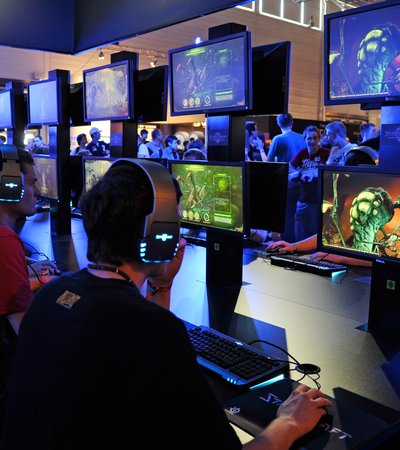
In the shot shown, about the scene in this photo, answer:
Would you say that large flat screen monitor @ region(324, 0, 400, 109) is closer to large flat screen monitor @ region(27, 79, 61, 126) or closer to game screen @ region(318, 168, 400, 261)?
game screen @ region(318, 168, 400, 261)

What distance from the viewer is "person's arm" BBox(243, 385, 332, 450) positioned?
0.98 m

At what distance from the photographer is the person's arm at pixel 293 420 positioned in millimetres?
985

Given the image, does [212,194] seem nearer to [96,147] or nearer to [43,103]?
A: [43,103]

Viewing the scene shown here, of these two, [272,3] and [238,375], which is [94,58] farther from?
[238,375]

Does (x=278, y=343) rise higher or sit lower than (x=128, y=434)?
lower

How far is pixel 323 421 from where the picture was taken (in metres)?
1.16

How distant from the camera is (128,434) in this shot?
2.62 feet

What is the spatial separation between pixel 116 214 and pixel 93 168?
7.47 feet

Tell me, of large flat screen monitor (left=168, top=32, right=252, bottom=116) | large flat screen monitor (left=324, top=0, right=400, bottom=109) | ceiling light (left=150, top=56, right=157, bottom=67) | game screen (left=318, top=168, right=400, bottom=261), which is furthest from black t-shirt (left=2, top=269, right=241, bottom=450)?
ceiling light (left=150, top=56, right=157, bottom=67)

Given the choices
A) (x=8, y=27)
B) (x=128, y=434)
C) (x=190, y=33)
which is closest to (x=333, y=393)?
(x=128, y=434)

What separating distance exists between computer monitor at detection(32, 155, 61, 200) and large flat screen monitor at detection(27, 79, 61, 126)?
10.3 inches

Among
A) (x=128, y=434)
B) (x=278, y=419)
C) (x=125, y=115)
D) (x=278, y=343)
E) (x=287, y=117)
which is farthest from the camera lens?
(x=287, y=117)

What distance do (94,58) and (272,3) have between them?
460cm

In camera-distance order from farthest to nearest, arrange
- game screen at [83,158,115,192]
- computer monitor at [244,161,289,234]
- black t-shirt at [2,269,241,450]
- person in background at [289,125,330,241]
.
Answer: person in background at [289,125,330,241] → game screen at [83,158,115,192] → computer monitor at [244,161,289,234] → black t-shirt at [2,269,241,450]
